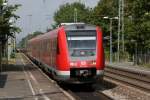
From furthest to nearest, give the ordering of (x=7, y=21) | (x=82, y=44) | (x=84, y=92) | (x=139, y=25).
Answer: (x=139, y=25), (x=7, y=21), (x=82, y=44), (x=84, y=92)

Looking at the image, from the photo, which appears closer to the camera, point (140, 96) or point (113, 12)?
point (140, 96)

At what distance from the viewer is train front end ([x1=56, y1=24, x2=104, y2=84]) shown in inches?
878

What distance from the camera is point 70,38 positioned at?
23.2m

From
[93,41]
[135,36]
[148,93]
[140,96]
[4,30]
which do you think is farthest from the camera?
[135,36]

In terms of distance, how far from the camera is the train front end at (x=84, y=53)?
22.3 meters

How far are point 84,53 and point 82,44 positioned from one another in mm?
513

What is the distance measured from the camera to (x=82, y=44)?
22.9 meters

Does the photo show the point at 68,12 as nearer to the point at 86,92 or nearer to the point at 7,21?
the point at 7,21

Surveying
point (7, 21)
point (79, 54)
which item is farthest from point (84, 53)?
point (7, 21)

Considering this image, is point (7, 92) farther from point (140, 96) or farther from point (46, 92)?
point (140, 96)

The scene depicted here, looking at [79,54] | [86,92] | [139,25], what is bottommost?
[86,92]

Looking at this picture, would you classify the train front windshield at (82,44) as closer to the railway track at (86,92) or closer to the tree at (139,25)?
the railway track at (86,92)

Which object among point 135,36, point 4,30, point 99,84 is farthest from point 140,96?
point 135,36

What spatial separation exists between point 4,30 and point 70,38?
17.1 meters
